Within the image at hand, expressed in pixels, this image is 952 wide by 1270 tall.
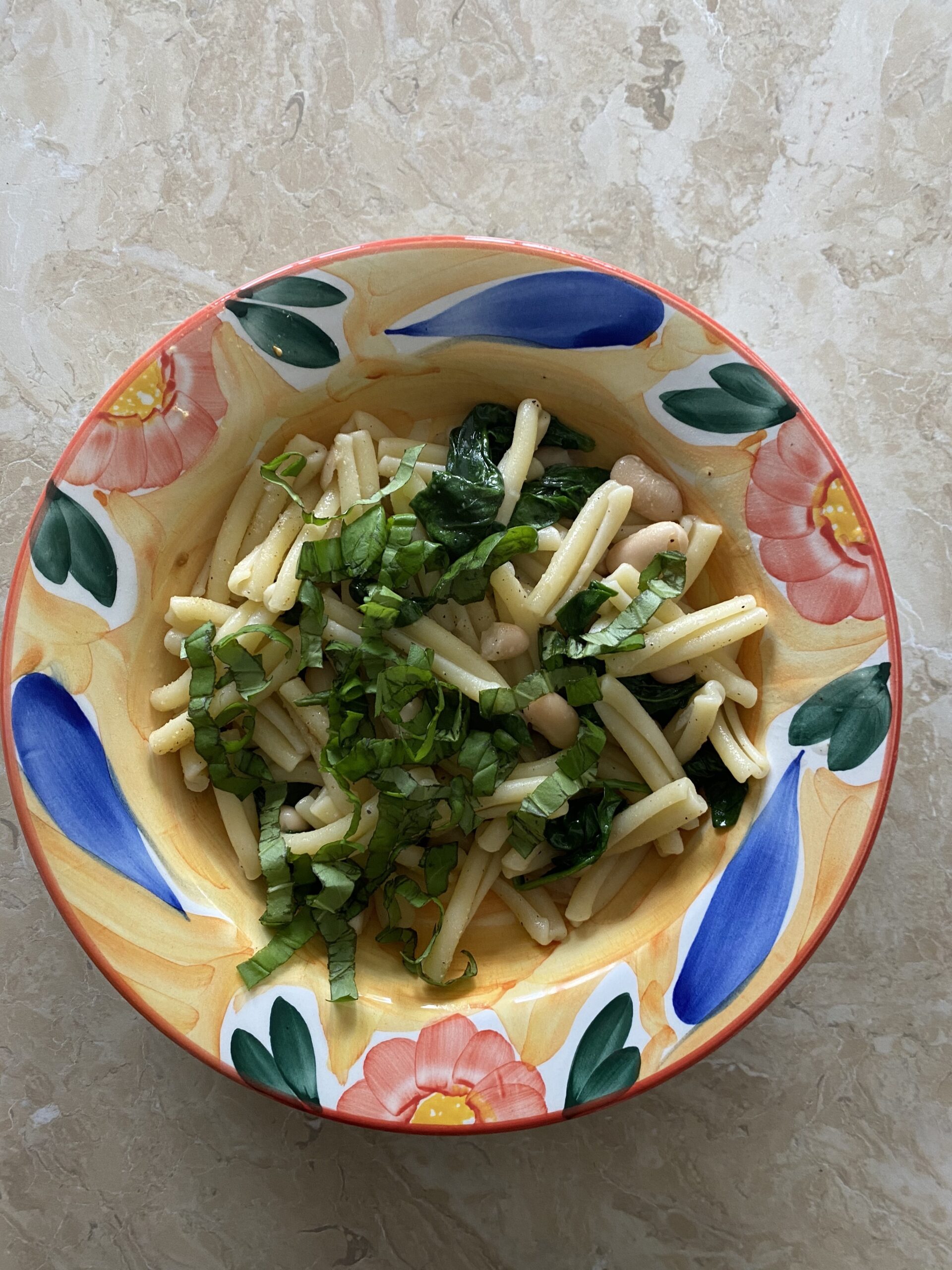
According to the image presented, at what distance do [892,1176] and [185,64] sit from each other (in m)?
3.59

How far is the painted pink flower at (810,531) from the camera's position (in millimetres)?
2002

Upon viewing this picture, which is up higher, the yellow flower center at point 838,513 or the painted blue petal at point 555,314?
the painted blue petal at point 555,314

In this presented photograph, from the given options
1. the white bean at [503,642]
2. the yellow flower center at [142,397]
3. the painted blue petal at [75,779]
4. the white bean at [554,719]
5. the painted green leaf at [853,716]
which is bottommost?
the painted blue petal at [75,779]

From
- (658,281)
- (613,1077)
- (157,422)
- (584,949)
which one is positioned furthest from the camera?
(658,281)

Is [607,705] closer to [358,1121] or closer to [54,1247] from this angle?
[358,1121]

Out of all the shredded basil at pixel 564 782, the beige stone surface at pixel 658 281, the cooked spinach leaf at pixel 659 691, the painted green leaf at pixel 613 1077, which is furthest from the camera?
the beige stone surface at pixel 658 281

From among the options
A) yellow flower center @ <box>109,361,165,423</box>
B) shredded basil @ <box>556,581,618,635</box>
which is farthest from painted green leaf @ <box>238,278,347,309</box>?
shredded basil @ <box>556,581,618,635</box>

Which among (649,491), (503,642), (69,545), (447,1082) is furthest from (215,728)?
(649,491)

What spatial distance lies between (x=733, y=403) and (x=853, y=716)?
723mm

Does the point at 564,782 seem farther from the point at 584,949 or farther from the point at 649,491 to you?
the point at 649,491

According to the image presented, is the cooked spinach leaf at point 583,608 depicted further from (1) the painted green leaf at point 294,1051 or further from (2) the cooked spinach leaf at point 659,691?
(1) the painted green leaf at point 294,1051

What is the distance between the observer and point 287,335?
2.09 metres

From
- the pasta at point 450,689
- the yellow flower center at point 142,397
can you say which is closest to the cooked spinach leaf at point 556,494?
the pasta at point 450,689

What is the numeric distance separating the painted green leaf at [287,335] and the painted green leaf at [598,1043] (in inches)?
61.8
